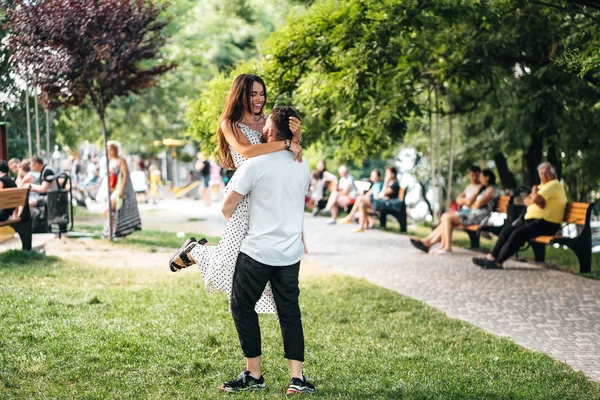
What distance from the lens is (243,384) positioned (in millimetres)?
5465

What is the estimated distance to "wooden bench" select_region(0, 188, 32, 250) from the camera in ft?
35.8

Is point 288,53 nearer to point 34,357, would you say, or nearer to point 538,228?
point 538,228

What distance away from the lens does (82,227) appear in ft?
60.4

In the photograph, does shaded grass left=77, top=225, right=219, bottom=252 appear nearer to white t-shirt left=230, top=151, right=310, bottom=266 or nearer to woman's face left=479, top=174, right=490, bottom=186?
woman's face left=479, top=174, right=490, bottom=186

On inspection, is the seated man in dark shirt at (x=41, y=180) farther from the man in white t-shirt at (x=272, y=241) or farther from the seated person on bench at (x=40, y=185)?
the man in white t-shirt at (x=272, y=241)

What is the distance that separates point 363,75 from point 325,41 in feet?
2.20

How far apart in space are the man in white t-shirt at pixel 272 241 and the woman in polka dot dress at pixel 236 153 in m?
0.05

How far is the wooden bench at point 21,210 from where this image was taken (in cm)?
1091

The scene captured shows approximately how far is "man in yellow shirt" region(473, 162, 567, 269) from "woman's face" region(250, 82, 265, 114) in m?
7.14

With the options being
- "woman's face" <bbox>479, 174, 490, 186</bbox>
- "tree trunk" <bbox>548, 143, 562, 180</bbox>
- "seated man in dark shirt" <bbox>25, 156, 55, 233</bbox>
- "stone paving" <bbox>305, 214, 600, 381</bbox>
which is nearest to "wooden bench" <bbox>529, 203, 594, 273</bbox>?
"stone paving" <bbox>305, 214, 600, 381</bbox>

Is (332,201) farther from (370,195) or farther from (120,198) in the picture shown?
(120,198)

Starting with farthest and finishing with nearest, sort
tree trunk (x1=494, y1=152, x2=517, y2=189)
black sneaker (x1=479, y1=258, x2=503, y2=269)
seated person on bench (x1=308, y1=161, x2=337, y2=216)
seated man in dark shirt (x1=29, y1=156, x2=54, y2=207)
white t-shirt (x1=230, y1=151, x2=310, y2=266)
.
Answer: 1. seated person on bench (x1=308, y1=161, x2=337, y2=216)
2. tree trunk (x1=494, y1=152, x2=517, y2=189)
3. seated man in dark shirt (x1=29, y1=156, x2=54, y2=207)
4. black sneaker (x1=479, y1=258, x2=503, y2=269)
5. white t-shirt (x1=230, y1=151, x2=310, y2=266)

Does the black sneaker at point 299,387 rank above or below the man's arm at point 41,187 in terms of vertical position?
below

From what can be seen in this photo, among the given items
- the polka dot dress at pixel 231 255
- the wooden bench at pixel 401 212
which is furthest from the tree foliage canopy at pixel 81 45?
the polka dot dress at pixel 231 255
